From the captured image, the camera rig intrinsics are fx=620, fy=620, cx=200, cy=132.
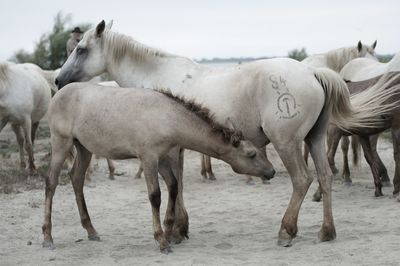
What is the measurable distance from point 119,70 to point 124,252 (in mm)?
2190

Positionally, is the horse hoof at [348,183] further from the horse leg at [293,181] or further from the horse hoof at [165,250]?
the horse hoof at [165,250]

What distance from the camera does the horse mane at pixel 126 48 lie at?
705 cm

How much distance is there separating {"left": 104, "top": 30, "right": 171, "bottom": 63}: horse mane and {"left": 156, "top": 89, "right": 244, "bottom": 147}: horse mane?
1.11 m

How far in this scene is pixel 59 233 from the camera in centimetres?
699

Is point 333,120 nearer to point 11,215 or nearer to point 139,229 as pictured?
point 139,229

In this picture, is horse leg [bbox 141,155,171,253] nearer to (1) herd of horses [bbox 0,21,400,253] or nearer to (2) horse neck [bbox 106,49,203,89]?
(1) herd of horses [bbox 0,21,400,253]

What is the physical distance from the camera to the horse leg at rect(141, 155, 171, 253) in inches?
228

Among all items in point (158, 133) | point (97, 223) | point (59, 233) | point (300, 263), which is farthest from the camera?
point (97, 223)

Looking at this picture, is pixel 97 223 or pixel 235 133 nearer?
pixel 235 133

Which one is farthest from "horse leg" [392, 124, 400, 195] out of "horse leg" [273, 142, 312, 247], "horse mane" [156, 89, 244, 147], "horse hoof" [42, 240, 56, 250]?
"horse hoof" [42, 240, 56, 250]

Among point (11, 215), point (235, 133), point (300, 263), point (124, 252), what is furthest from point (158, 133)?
point (11, 215)

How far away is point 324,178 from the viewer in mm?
6156

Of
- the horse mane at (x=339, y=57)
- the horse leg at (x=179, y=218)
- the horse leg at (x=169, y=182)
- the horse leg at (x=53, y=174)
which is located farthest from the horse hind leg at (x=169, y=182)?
the horse mane at (x=339, y=57)

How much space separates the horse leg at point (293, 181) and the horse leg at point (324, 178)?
175 mm
